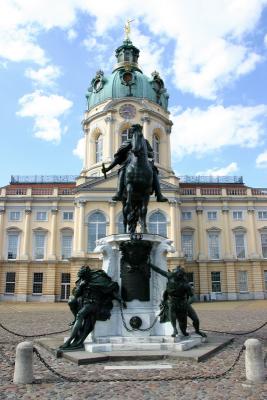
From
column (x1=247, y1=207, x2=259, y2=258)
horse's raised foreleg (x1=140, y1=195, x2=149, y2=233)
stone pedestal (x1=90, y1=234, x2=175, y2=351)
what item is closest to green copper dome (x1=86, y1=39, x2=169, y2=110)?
column (x1=247, y1=207, x2=259, y2=258)

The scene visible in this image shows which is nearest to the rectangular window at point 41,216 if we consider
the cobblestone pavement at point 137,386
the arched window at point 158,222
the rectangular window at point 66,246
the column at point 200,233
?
the rectangular window at point 66,246

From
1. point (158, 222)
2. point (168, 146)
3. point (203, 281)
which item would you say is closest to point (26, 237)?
point (158, 222)

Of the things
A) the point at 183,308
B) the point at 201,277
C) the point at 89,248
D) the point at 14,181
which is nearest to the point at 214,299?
the point at 201,277

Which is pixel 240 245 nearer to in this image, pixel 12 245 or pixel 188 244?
pixel 188 244

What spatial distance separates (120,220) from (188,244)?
33.0ft

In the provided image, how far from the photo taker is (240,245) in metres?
49.0

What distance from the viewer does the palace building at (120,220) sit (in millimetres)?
44656

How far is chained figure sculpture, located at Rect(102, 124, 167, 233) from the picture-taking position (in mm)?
10539

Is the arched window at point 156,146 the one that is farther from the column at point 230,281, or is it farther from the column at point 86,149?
the column at point 230,281

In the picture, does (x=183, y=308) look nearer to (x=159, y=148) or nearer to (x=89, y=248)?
(x=89, y=248)

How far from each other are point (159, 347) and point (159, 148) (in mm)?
44811

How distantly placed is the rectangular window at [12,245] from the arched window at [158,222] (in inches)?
661

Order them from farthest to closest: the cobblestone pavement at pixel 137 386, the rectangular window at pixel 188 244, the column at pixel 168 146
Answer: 1. the column at pixel 168 146
2. the rectangular window at pixel 188 244
3. the cobblestone pavement at pixel 137 386

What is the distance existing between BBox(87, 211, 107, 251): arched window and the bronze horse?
33223 mm
